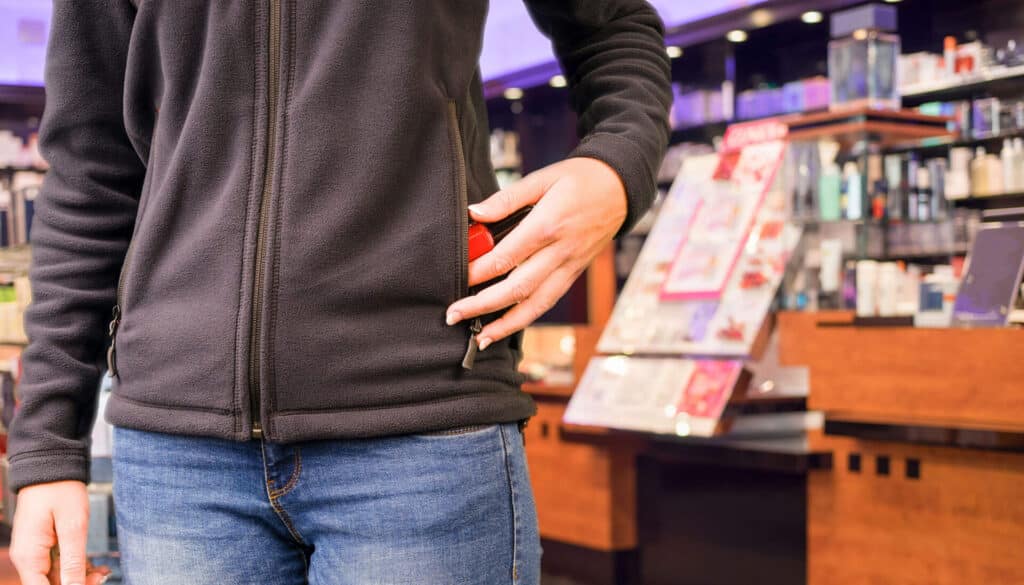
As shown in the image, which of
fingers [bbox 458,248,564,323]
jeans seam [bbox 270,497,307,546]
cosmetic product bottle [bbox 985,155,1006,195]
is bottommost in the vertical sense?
jeans seam [bbox 270,497,307,546]

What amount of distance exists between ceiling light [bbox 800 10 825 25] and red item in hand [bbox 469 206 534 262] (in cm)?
682

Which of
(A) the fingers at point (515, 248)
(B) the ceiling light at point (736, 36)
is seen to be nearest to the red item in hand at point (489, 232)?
(A) the fingers at point (515, 248)

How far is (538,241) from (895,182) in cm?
601

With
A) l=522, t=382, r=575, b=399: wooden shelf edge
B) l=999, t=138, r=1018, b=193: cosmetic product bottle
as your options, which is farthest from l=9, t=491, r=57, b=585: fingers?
l=999, t=138, r=1018, b=193: cosmetic product bottle

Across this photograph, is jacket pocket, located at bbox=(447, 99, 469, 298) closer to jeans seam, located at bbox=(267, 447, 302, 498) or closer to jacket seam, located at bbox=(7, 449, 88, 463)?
jeans seam, located at bbox=(267, 447, 302, 498)

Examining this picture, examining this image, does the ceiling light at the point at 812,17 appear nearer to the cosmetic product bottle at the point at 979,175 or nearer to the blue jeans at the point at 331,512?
the cosmetic product bottle at the point at 979,175

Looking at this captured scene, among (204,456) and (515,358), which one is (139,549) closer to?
(204,456)

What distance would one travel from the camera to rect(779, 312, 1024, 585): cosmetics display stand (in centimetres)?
300

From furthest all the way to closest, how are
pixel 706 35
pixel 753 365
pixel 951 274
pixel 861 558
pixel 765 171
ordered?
pixel 706 35 < pixel 951 274 < pixel 765 171 < pixel 753 365 < pixel 861 558

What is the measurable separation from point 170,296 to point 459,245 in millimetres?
229

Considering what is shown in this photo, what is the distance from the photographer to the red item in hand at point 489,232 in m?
0.85

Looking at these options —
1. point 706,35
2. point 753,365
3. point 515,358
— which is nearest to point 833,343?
point 753,365

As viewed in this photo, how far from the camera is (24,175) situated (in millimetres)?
9312

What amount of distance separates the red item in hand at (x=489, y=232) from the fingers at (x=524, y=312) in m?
0.05
